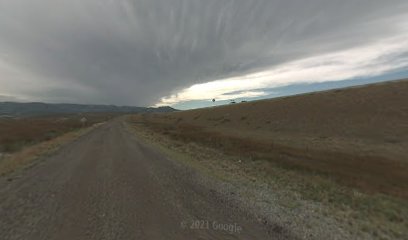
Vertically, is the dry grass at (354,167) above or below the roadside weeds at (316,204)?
below

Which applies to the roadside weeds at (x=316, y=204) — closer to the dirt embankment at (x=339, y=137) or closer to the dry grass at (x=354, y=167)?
the dry grass at (x=354, y=167)

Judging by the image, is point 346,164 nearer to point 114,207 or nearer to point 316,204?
point 316,204

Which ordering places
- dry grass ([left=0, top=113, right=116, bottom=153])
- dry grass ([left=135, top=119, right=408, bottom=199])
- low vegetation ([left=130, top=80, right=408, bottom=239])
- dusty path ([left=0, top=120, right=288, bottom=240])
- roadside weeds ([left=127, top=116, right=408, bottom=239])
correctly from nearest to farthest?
1. dusty path ([left=0, top=120, right=288, bottom=240])
2. roadside weeds ([left=127, top=116, right=408, bottom=239])
3. low vegetation ([left=130, top=80, right=408, bottom=239])
4. dry grass ([left=135, top=119, right=408, bottom=199])
5. dry grass ([left=0, top=113, right=116, bottom=153])

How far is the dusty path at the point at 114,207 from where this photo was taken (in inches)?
295

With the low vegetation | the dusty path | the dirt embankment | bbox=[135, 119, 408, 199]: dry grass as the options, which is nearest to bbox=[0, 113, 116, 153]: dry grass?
the dirt embankment

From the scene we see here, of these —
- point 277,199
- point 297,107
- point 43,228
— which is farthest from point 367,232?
point 297,107

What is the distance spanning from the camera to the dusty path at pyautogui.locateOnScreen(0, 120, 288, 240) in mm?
7484

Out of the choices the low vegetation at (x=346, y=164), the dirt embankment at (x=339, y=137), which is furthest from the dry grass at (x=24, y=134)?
the low vegetation at (x=346, y=164)

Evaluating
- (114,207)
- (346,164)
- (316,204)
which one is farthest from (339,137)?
(114,207)

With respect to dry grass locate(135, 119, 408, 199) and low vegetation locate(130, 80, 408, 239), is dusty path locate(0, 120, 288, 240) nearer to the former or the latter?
low vegetation locate(130, 80, 408, 239)

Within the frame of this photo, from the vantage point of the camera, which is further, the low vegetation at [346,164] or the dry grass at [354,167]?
the dry grass at [354,167]

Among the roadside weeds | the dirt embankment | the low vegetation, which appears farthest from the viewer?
the dirt embankment

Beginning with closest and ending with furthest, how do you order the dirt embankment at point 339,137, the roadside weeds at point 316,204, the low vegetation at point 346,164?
the roadside weeds at point 316,204 → the low vegetation at point 346,164 → the dirt embankment at point 339,137

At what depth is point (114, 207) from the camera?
959 centimetres
